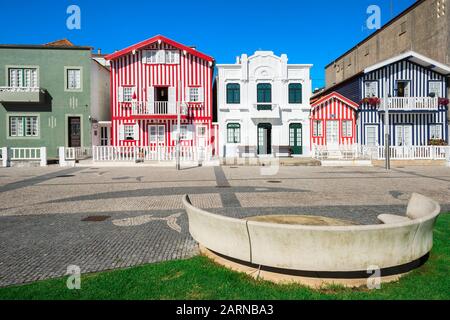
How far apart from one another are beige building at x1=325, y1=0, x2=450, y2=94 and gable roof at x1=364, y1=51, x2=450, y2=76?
1.09 meters

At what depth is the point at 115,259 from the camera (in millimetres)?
4977

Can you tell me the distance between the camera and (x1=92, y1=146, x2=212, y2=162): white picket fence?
2286 cm

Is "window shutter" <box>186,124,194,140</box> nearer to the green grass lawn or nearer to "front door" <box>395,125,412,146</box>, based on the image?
"front door" <box>395,125,412,146</box>

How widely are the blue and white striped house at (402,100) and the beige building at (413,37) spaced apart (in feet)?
6.87

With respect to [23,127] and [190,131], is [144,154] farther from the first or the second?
[23,127]

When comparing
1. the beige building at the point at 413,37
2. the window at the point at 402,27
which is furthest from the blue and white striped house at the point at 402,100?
the window at the point at 402,27

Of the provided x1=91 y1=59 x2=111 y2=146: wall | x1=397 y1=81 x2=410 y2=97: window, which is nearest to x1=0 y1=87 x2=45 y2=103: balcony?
x1=91 y1=59 x2=111 y2=146: wall

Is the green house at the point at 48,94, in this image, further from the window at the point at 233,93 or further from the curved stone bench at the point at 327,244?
the curved stone bench at the point at 327,244

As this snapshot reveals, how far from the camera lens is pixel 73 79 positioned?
2625cm

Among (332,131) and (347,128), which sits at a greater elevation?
(347,128)

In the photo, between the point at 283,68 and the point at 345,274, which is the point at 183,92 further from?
the point at 345,274

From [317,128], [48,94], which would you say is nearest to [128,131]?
[48,94]

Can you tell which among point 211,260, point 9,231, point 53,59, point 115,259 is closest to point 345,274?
point 211,260

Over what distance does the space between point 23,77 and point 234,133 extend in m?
17.1
